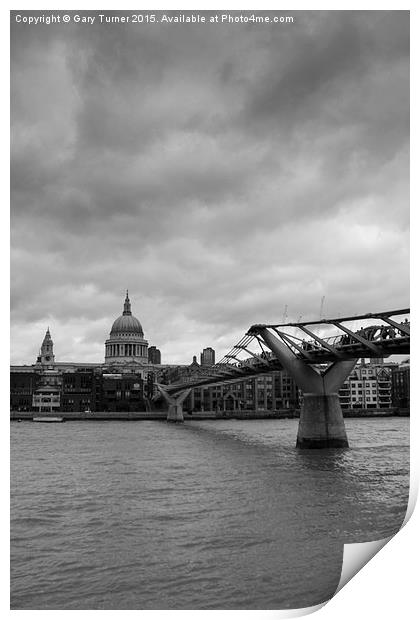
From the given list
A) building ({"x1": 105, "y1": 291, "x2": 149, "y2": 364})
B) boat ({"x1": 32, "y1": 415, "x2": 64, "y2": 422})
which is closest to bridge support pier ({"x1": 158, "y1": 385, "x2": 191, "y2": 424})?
boat ({"x1": 32, "y1": 415, "x2": 64, "y2": 422})

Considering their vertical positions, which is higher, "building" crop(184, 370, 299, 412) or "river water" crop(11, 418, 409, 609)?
"river water" crop(11, 418, 409, 609)

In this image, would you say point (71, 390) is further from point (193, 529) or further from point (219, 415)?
point (193, 529)

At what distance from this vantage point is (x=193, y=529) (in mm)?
10695

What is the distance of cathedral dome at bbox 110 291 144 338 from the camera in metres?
120

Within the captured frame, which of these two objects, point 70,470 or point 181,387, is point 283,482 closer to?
point 70,470

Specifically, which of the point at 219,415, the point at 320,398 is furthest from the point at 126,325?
the point at 320,398

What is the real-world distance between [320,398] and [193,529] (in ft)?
53.6

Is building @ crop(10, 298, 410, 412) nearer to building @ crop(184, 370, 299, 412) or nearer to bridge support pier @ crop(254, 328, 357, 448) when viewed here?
building @ crop(184, 370, 299, 412)

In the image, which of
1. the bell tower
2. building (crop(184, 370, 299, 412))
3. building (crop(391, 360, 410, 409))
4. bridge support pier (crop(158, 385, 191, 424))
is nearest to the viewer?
the bell tower

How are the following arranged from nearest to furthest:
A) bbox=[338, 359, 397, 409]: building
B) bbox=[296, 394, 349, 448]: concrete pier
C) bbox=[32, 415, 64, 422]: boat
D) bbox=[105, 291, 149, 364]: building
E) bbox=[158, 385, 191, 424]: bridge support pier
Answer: bbox=[296, 394, 349, 448]: concrete pier → bbox=[32, 415, 64, 422]: boat → bbox=[158, 385, 191, 424]: bridge support pier → bbox=[338, 359, 397, 409]: building → bbox=[105, 291, 149, 364]: building

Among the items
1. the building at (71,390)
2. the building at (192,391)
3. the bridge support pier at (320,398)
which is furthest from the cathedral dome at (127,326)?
the bridge support pier at (320,398)

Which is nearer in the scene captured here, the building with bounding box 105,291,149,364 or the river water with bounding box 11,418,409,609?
the river water with bounding box 11,418,409,609

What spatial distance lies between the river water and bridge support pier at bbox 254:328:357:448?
15.3 feet

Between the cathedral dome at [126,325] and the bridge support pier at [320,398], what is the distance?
95705 millimetres
